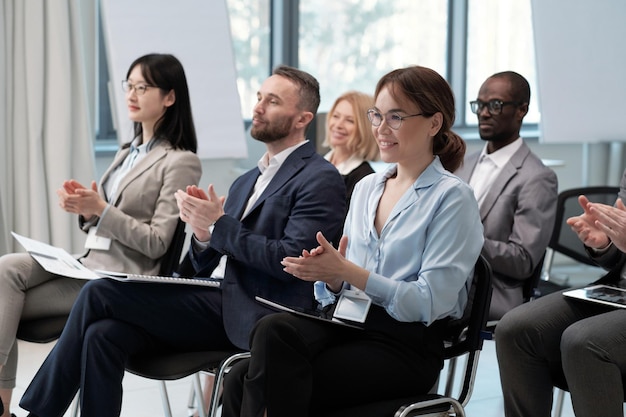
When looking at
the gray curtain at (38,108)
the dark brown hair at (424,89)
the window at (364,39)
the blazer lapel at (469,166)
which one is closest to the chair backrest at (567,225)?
the blazer lapel at (469,166)

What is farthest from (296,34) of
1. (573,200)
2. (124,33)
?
(573,200)

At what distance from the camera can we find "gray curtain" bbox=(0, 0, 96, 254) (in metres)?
4.58

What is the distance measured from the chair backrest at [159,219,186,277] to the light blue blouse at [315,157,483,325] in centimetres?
81

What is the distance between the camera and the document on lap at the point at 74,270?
2.43m

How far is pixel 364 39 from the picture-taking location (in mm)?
6848

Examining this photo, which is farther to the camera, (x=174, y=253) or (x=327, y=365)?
(x=174, y=253)

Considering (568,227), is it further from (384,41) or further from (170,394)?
(384,41)

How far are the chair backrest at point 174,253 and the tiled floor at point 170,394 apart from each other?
2.37ft

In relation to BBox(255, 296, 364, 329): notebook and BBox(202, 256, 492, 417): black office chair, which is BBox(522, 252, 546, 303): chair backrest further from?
BBox(255, 296, 364, 329): notebook

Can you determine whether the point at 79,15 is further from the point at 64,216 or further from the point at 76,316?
the point at 76,316

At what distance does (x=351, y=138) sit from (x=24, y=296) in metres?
1.56

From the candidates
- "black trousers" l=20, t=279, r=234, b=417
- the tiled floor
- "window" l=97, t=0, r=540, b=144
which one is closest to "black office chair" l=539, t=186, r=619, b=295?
the tiled floor

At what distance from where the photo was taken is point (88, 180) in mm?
4809

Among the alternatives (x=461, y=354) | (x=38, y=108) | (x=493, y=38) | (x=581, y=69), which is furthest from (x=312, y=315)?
(x=493, y=38)
